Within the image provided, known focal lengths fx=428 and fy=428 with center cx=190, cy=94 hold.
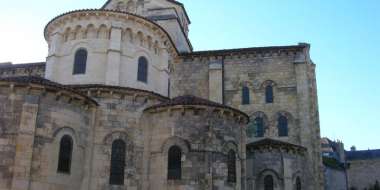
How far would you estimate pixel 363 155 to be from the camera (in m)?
51.0

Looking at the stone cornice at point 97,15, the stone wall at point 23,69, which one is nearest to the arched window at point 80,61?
the stone cornice at point 97,15

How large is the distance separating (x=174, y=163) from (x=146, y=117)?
8.91ft

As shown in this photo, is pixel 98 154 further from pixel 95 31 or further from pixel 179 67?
pixel 179 67

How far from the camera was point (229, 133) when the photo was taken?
63.2 feet

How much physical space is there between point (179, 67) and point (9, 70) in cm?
1215

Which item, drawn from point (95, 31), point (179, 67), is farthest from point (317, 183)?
point (95, 31)

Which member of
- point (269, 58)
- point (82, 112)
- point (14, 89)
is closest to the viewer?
point (14, 89)

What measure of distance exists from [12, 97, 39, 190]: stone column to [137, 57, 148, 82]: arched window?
24.1 ft

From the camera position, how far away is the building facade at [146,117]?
54.5ft

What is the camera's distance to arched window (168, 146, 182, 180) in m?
18.2

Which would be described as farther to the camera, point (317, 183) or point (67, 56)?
point (317, 183)

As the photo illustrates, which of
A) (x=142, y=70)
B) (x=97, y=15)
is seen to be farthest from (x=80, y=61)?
(x=142, y=70)

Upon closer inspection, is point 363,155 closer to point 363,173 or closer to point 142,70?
point 363,173

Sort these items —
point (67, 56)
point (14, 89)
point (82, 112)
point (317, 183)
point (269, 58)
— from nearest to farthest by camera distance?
point (14, 89)
point (82, 112)
point (67, 56)
point (317, 183)
point (269, 58)
